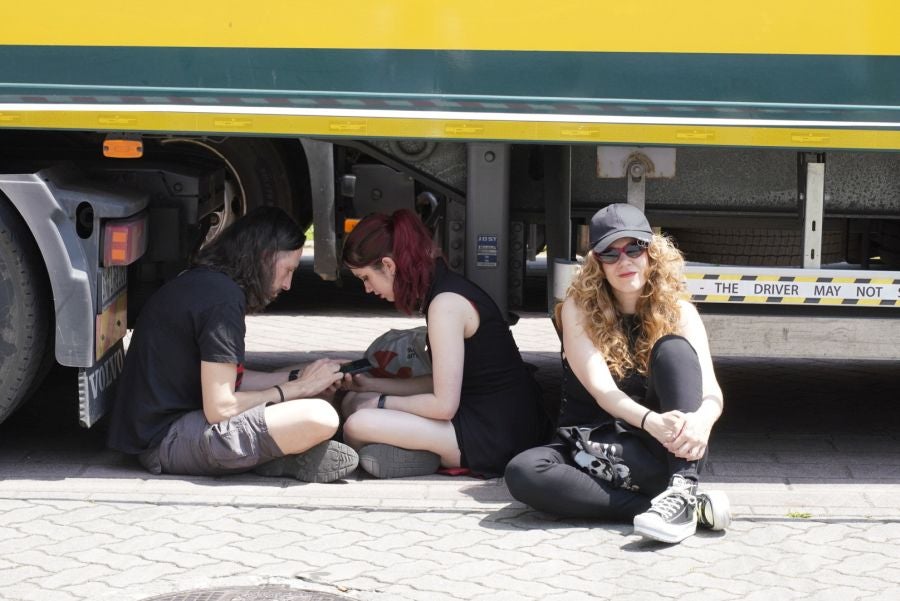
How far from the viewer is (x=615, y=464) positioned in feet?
14.8

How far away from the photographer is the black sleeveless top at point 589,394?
15.4 feet

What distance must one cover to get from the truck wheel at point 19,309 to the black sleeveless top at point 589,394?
1916 millimetres

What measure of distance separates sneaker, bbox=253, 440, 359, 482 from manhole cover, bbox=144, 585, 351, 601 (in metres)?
1.03

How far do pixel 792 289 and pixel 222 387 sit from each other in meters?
2.10

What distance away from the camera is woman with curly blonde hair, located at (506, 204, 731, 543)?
4414 mm

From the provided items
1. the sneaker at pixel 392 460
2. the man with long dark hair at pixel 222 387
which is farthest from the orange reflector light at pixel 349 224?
the sneaker at pixel 392 460

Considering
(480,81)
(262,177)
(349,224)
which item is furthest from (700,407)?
(262,177)

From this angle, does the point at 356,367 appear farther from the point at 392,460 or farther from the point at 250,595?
the point at 250,595

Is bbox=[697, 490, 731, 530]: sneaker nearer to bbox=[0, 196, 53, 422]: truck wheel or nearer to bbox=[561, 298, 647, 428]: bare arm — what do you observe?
bbox=[561, 298, 647, 428]: bare arm

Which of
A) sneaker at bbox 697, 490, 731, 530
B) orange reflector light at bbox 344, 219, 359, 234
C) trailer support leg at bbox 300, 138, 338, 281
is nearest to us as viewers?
sneaker at bbox 697, 490, 731, 530

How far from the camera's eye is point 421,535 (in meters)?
4.39

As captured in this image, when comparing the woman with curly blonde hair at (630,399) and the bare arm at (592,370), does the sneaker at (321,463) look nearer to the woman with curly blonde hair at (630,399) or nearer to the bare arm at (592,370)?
the woman with curly blonde hair at (630,399)

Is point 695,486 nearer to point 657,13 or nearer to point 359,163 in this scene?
point 657,13

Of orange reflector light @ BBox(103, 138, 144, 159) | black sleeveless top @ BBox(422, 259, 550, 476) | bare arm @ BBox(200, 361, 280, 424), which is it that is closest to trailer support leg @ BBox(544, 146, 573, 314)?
black sleeveless top @ BBox(422, 259, 550, 476)
